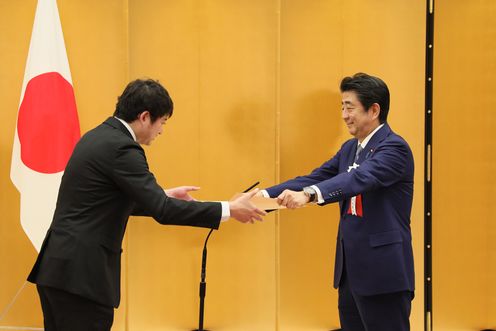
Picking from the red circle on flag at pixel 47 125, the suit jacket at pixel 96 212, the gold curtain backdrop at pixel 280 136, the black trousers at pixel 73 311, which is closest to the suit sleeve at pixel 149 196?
the suit jacket at pixel 96 212

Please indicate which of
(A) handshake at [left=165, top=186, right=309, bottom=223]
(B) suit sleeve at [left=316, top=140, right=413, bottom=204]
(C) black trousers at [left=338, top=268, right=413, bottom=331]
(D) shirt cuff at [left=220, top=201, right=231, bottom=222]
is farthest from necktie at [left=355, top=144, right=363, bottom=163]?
(D) shirt cuff at [left=220, top=201, right=231, bottom=222]

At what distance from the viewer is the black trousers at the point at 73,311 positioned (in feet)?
6.05

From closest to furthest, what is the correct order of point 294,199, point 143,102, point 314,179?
point 143,102, point 294,199, point 314,179

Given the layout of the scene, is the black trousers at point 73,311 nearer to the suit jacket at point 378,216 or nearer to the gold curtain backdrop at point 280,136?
the suit jacket at point 378,216

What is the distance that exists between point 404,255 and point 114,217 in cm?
115

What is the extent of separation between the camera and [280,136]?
387 cm

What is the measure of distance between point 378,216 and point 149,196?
94cm

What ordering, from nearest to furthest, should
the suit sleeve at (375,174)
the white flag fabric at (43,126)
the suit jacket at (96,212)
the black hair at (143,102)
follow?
the suit jacket at (96,212)
the black hair at (143,102)
the suit sleeve at (375,174)
the white flag fabric at (43,126)

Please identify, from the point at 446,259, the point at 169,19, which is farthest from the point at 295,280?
the point at 169,19

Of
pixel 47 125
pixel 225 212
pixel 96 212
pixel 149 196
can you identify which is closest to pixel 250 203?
pixel 225 212

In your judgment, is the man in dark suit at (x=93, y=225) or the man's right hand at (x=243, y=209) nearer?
the man in dark suit at (x=93, y=225)

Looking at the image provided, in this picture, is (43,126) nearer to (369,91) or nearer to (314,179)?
(314,179)

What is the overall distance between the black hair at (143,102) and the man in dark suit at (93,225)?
9cm

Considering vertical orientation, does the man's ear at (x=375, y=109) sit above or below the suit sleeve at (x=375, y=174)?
above
